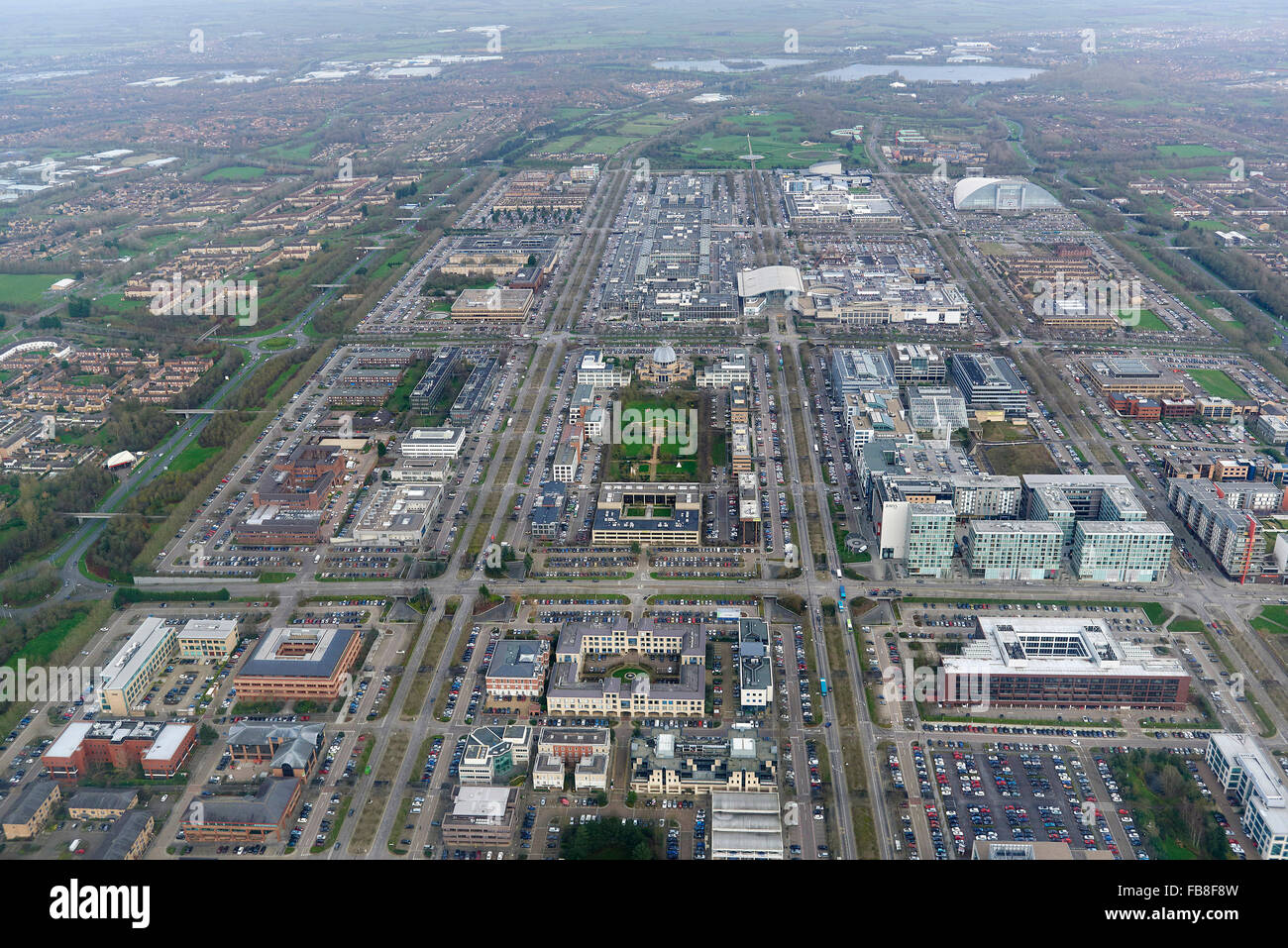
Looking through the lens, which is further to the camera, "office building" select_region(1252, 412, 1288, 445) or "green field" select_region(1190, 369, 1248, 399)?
"green field" select_region(1190, 369, 1248, 399)

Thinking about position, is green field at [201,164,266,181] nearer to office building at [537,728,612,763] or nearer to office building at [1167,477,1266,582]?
office building at [537,728,612,763]

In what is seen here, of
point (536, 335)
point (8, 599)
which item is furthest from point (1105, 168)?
point (8, 599)

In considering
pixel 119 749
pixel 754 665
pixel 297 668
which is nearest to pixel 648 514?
pixel 754 665

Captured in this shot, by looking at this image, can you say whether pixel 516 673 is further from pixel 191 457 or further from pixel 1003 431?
pixel 1003 431

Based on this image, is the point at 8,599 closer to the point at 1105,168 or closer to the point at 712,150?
the point at 712,150

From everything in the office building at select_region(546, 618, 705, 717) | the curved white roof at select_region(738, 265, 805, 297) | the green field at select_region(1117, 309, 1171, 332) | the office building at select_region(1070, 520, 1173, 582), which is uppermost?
the curved white roof at select_region(738, 265, 805, 297)

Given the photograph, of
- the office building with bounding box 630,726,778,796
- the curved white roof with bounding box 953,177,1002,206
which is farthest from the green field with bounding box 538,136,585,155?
the office building with bounding box 630,726,778,796
